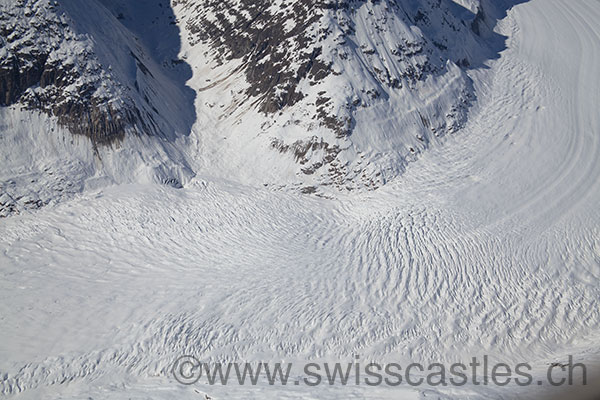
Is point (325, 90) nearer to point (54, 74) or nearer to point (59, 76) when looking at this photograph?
point (59, 76)

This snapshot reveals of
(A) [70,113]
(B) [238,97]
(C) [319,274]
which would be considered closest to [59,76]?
(A) [70,113]

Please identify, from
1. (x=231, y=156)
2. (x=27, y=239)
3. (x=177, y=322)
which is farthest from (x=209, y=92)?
(x=177, y=322)

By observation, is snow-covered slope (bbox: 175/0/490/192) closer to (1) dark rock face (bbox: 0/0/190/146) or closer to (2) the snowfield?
(2) the snowfield

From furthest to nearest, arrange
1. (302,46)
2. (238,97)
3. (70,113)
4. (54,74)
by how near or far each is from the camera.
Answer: (238,97) < (302,46) < (54,74) < (70,113)

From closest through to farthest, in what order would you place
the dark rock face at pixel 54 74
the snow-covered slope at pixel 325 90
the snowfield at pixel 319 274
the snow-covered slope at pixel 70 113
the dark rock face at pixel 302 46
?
the snowfield at pixel 319 274 < the snow-covered slope at pixel 70 113 < the dark rock face at pixel 54 74 < the snow-covered slope at pixel 325 90 < the dark rock face at pixel 302 46

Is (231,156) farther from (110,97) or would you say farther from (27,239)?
(27,239)

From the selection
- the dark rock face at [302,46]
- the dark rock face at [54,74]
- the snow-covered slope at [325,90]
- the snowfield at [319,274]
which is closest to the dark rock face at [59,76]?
the dark rock face at [54,74]

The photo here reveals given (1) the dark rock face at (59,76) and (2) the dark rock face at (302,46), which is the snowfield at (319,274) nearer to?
(1) the dark rock face at (59,76)

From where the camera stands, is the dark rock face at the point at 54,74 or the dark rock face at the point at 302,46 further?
the dark rock face at the point at 302,46
